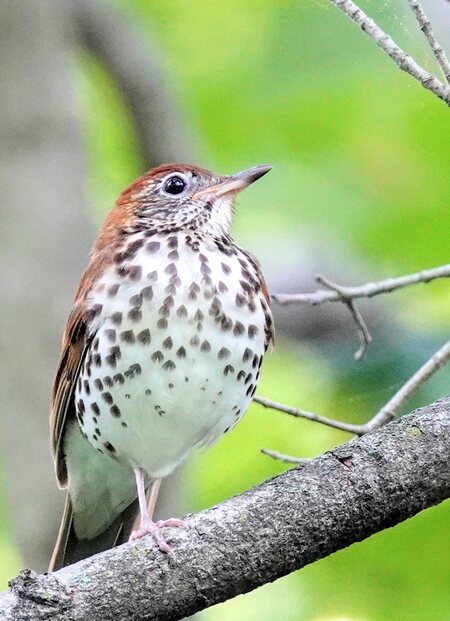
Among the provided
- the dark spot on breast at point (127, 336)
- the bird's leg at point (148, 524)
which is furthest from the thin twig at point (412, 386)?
the dark spot on breast at point (127, 336)

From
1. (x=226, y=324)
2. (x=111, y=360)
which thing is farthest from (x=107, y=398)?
(x=226, y=324)

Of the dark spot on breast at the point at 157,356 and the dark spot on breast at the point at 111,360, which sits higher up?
the dark spot on breast at the point at 111,360

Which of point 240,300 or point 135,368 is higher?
point 240,300

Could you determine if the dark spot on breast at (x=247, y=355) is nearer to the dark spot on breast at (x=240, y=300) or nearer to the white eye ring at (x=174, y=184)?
the dark spot on breast at (x=240, y=300)

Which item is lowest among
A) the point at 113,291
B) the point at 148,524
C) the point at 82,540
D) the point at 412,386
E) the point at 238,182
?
the point at 148,524

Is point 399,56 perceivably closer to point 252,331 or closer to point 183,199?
point 252,331

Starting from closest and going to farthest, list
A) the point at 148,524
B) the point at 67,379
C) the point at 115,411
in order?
the point at 148,524
the point at 115,411
the point at 67,379
